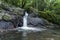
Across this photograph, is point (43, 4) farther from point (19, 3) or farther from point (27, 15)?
point (27, 15)

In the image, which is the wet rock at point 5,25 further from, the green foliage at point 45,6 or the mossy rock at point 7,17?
the green foliage at point 45,6

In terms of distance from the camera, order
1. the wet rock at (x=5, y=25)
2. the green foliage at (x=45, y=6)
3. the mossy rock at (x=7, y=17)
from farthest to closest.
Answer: the green foliage at (x=45, y=6) < the mossy rock at (x=7, y=17) < the wet rock at (x=5, y=25)

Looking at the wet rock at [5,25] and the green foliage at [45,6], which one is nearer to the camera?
the wet rock at [5,25]

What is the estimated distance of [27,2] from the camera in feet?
118

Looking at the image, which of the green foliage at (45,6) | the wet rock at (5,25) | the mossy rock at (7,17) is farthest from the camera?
the green foliage at (45,6)

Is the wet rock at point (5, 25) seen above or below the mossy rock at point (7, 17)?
below

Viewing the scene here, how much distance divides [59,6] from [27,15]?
24.8 ft

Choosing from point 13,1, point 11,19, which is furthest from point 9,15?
point 13,1

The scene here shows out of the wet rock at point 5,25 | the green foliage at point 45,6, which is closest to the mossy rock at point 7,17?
the wet rock at point 5,25

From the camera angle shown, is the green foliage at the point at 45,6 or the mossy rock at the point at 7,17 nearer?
the mossy rock at the point at 7,17

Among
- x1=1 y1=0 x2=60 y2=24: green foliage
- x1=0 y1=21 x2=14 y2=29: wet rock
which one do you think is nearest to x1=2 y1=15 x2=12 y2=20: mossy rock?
x1=0 y1=21 x2=14 y2=29: wet rock

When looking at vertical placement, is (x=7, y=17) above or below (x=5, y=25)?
above

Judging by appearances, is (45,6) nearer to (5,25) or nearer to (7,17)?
(7,17)

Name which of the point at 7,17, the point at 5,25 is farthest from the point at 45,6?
the point at 5,25
